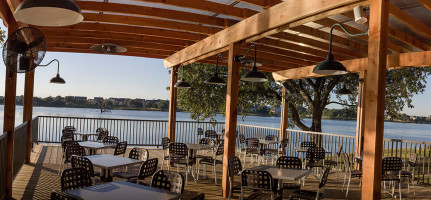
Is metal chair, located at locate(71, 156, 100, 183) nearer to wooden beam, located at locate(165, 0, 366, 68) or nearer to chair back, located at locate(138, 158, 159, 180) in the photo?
chair back, located at locate(138, 158, 159, 180)

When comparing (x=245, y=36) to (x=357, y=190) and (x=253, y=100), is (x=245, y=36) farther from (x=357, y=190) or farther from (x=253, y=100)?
(x=253, y=100)

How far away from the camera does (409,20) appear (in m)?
4.68

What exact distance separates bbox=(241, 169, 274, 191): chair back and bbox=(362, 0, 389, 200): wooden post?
4.23 ft

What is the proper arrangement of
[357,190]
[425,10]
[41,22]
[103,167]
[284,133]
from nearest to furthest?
[41,22] → [103,167] → [425,10] → [357,190] → [284,133]

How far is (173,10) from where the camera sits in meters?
5.29

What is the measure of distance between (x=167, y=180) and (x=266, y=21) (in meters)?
2.76

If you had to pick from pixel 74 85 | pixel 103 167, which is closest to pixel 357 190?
pixel 103 167

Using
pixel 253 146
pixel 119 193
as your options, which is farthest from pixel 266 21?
pixel 253 146

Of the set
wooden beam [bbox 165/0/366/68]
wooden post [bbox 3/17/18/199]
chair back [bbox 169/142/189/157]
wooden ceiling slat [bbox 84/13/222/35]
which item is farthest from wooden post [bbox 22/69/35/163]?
wooden beam [bbox 165/0/366/68]

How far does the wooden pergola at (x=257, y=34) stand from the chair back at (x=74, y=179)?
2.19 meters

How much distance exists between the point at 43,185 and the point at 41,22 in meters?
4.52

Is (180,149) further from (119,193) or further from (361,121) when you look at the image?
(361,121)

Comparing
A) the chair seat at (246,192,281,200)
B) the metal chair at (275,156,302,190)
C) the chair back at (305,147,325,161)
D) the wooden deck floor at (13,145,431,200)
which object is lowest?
the wooden deck floor at (13,145,431,200)

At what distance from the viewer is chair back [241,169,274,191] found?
408cm
